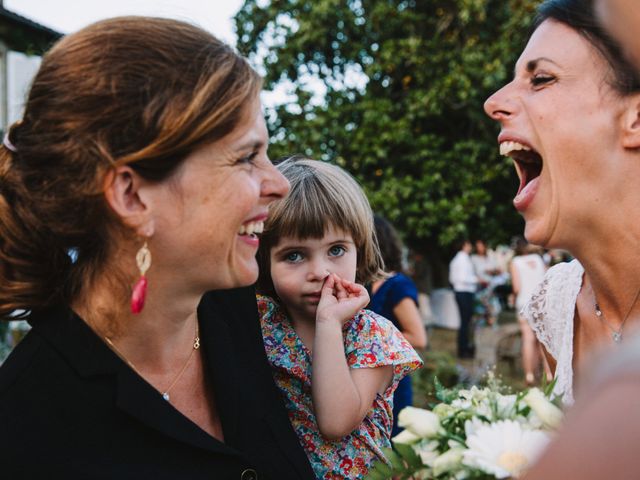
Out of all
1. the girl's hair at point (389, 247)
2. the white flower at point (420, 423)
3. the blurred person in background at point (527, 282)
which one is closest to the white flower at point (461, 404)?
the white flower at point (420, 423)

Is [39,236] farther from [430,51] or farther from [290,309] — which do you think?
[430,51]

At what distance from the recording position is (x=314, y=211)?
2586mm

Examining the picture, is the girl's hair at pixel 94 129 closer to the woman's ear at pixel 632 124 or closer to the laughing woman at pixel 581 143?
the laughing woman at pixel 581 143

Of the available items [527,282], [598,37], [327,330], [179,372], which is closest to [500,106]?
[598,37]

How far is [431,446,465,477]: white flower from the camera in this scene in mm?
1508

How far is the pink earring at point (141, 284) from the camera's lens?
193 cm

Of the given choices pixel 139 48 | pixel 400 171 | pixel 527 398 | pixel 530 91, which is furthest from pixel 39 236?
pixel 400 171

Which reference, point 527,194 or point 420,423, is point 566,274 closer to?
point 527,194

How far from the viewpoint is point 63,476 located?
174cm

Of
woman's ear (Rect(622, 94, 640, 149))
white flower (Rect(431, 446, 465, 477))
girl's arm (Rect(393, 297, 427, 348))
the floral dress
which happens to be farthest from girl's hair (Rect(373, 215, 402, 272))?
white flower (Rect(431, 446, 465, 477))

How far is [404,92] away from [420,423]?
13047 mm

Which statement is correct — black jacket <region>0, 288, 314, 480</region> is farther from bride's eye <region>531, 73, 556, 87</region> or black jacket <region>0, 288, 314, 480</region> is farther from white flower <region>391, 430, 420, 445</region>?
bride's eye <region>531, 73, 556, 87</region>

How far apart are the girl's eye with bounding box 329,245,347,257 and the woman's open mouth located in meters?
0.72

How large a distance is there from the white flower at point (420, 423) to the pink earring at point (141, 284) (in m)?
0.84
